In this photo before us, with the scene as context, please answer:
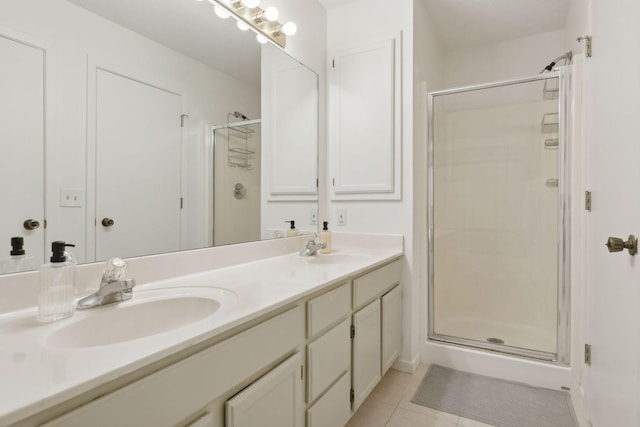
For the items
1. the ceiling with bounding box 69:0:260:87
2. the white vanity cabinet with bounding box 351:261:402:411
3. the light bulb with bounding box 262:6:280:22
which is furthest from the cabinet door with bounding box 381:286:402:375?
the light bulb with bounding box 262:6:280:22

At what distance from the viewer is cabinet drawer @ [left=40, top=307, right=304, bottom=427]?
1.87 feet

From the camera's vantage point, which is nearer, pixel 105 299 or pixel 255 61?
pixel 105 299

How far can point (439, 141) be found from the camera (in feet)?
7.68

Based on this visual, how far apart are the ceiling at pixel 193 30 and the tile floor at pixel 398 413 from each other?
179cm

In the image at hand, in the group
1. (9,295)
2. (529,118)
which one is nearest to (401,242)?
(529,118)

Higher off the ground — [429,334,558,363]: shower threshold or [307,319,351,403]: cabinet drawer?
[307,319,351,403]: cabinet drawer

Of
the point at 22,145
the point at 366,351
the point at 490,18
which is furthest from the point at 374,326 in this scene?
the point at 490,18

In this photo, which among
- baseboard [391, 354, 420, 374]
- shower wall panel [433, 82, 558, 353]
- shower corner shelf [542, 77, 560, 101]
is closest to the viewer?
shower corner shelf [542, 77, 560, 101]

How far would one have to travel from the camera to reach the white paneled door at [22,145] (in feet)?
2.83

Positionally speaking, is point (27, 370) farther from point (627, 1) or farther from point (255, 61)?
point (627, 1)

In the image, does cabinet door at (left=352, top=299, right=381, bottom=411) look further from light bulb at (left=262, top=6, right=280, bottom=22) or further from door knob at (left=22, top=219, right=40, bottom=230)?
light bulb at (left=262, top=6, right=280, bottom=22)

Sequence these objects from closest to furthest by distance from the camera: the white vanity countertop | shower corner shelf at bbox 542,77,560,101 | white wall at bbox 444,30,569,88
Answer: the white vanity countertop → shower corner shelf at bbox 542,77,560,101 → white wall at bbox 444,30,569,88

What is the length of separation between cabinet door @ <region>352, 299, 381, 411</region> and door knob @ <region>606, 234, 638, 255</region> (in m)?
0.96

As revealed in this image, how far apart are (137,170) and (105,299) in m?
0.47
